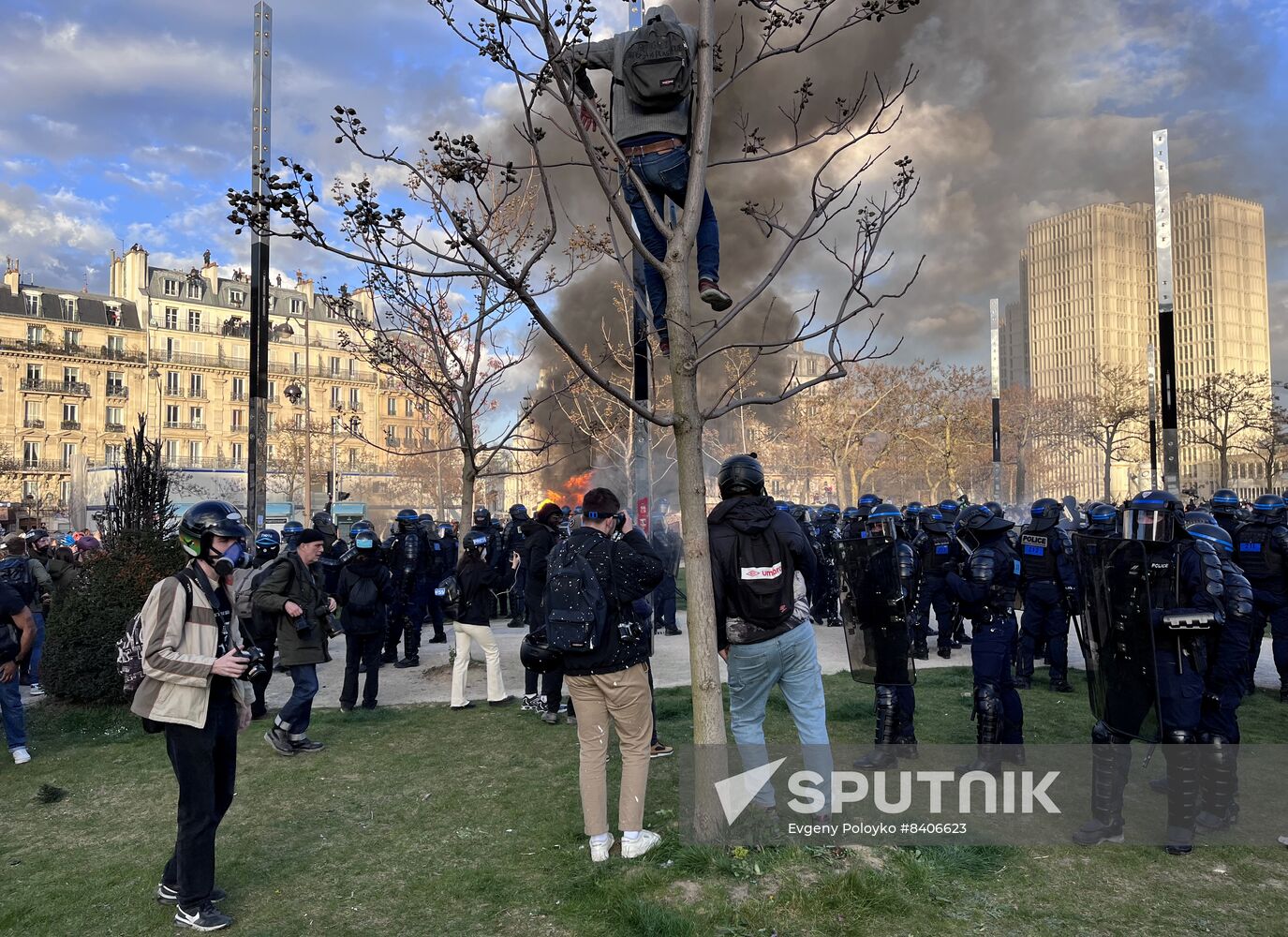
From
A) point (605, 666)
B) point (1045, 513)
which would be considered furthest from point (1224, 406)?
point (605, 666)

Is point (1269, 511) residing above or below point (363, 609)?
above

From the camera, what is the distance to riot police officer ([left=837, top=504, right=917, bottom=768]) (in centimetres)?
536

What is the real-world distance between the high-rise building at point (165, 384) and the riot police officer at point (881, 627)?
143ft

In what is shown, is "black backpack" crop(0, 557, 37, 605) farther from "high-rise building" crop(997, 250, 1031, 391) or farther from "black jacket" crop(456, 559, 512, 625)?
"high-rise building" crop(997, 250, 1031, 391)

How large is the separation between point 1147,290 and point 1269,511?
4426 inches

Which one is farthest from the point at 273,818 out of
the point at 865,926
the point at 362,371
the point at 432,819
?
the point at 362,371

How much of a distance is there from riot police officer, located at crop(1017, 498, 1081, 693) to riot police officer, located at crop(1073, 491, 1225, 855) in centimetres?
321

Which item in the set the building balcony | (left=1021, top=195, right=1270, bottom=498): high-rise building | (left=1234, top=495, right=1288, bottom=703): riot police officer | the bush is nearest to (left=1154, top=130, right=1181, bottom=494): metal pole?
(left=1234, top=495, right=1288, bottom=703): riot police officer

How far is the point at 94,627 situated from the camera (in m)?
7.55

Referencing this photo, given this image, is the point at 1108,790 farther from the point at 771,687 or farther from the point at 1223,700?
the point at 771,687

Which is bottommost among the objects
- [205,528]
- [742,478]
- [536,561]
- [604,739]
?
[604,739]

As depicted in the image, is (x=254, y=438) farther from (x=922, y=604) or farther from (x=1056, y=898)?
(x=1056, y=898)

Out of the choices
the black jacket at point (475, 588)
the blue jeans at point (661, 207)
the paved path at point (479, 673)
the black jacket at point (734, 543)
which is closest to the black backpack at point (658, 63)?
the blue jeans at point (661, 207)

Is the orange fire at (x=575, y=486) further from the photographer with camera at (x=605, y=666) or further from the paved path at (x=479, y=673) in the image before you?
the photographer with camera at (x=605, y=666)
